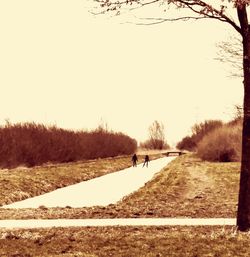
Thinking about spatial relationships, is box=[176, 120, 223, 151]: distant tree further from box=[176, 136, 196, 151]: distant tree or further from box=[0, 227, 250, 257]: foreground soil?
box=[0, 227, 250, 257]: foreground soil

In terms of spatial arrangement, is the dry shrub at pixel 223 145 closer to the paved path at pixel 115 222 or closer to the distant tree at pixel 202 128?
the distant tree at pixel 202 128

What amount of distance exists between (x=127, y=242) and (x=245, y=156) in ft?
9.83

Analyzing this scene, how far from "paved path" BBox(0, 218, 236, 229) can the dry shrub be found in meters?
48.2

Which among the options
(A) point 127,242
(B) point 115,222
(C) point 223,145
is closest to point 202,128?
(C) point 223,145


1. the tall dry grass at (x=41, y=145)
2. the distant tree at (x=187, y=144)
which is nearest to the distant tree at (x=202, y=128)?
the distant tree at (x=187, y=144)

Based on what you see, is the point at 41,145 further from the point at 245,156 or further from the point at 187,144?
the point at 187,144

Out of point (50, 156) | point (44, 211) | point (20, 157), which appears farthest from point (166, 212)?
point (50, 156)

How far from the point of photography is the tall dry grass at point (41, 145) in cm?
4853

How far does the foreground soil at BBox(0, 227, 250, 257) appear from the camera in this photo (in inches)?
380

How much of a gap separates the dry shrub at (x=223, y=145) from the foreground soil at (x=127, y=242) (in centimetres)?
5031

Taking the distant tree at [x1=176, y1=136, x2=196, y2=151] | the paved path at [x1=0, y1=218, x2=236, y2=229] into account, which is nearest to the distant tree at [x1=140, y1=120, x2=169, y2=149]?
the distant tree at [x1=176, y1=136, x2=196, y2=151]

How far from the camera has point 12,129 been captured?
169ft

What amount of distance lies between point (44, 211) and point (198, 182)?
17443mm

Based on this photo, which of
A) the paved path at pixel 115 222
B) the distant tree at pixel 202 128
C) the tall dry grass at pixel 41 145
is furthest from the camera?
the distant tree at pixel 202 128
